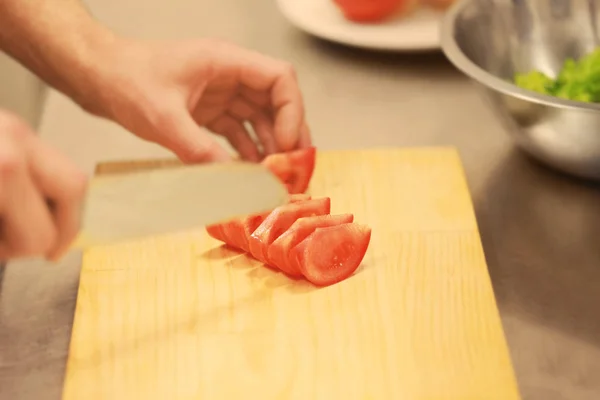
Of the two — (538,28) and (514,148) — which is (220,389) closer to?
(514,148)

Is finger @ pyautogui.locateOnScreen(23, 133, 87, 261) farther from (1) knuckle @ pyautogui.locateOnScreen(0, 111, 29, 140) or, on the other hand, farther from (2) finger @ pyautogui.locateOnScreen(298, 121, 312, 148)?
(2) finger @ pyautogui.locateOnScreen(298, 121, 312, 148)

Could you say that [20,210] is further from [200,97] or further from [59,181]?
[200,97]

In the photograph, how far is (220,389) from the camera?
0.82 m

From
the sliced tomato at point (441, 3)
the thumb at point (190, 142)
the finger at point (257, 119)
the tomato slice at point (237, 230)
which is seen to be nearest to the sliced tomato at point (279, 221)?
the tomato slice at point (237, 230)

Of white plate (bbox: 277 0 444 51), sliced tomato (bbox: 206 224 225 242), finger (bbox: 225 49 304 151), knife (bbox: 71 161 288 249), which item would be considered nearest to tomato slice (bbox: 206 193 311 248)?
sliced tomato (bbox: 206 224 225 242)

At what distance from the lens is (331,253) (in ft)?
3.18

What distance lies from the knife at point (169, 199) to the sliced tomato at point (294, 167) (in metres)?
0.23

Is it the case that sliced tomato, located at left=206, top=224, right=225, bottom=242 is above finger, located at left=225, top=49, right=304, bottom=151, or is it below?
below

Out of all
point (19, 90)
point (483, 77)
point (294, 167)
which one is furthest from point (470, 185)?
point (19, 90)

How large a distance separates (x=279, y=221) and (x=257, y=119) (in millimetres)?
344

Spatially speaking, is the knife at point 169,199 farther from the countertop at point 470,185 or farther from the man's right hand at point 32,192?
the countertop at point 470,185

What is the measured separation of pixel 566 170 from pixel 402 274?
38cm

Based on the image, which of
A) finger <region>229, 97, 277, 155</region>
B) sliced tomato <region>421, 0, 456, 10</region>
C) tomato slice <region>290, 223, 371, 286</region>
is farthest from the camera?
sliced tomato <region>421, 0, 456, 10</region>

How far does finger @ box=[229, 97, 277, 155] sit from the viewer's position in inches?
51.2
